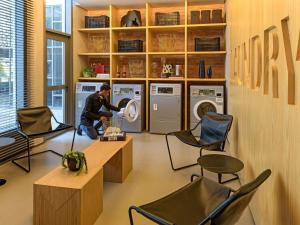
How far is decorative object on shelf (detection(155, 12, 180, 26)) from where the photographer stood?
21.4 ft

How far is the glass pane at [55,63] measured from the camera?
20.0 feet

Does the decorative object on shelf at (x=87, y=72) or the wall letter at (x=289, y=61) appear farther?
the decorative object on shelf at (x=87, y=72)

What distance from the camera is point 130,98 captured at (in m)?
6.64

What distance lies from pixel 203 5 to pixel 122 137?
13.3 ft

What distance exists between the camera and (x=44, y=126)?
4707mm

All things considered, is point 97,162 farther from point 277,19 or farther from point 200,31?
point 200,31

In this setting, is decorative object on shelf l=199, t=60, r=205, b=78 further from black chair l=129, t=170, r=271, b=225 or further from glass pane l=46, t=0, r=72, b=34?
black chair l=129, t=170, r=271, b=225

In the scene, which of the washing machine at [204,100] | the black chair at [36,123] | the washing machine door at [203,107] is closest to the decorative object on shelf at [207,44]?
the washing machine at [204,100]

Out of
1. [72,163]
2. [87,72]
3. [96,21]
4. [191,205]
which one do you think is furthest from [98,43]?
[191,205]

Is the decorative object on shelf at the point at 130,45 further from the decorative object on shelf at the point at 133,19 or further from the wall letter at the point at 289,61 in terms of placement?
the wall letter at the point at 289,61

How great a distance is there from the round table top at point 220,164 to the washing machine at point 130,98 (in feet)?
11.2

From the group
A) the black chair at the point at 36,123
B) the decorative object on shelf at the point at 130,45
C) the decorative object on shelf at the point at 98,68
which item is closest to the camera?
the black chair at the point at 36,123

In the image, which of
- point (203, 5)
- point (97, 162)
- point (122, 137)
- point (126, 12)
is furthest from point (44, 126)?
point (203, 5)

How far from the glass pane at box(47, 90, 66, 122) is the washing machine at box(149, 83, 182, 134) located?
1.93 meters
